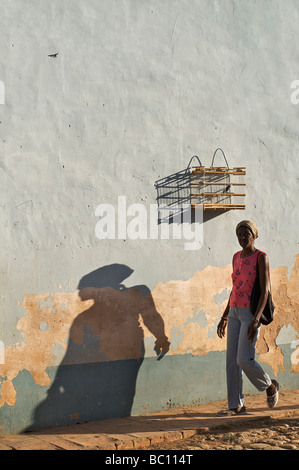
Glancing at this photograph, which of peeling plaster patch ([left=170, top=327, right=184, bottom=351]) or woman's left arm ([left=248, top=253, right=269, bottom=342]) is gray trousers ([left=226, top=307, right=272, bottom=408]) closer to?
woman's left arm ([left=248, top=253, right=269, bottom=342])

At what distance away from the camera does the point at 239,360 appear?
6172mm

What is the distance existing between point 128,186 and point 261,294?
5.18ft

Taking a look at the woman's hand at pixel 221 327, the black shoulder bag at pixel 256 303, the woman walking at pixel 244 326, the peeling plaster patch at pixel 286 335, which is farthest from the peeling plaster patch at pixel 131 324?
the black shoulder bag at pixel 256 303

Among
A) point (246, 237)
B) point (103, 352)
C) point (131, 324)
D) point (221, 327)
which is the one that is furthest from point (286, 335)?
point (103, 352)

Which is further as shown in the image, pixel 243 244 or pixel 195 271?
pixel 195 271

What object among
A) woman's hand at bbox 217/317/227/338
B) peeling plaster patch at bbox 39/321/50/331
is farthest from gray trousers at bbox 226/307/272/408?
peeling plaster patch at bbox 39/321/50/331

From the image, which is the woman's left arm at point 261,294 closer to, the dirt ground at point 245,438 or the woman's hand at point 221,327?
the woman's hand at point 221,327

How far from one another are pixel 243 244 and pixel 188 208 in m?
0.80

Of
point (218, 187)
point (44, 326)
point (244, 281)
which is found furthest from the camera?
point (218, 187)

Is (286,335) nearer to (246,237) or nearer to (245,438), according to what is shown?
(246,237)

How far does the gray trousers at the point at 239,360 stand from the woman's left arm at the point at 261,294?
0.25 feet
